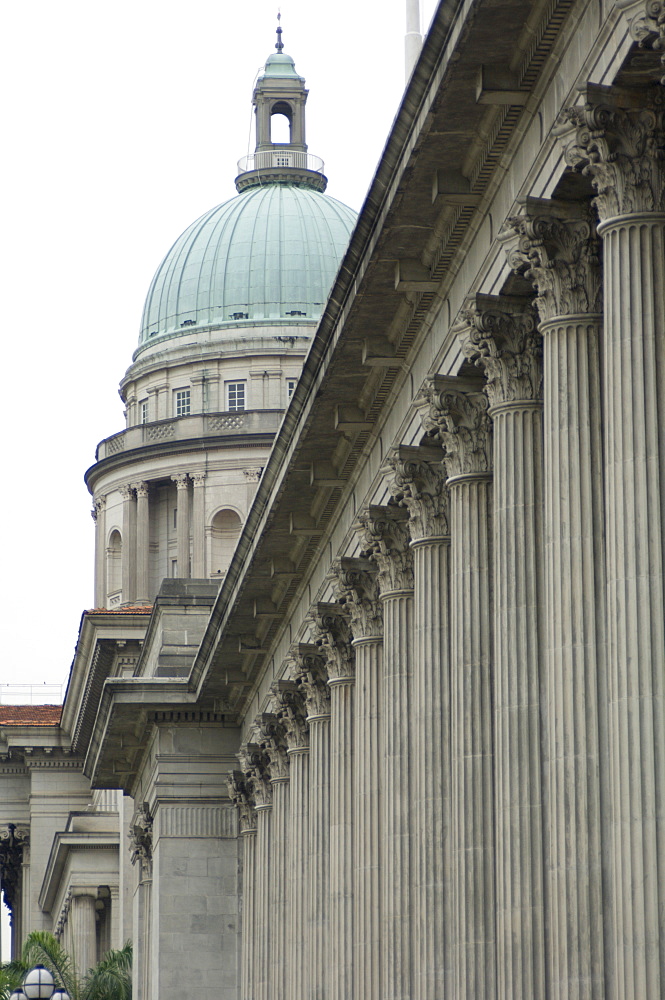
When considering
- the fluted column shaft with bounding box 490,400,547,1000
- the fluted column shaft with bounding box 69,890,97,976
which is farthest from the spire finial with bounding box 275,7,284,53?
the fluted column shaft with bounding box 490,400,547,1000

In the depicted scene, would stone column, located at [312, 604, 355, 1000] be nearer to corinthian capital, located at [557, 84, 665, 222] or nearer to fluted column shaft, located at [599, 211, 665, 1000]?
fluted column shaft, located at [599, 211, 665, 1000]

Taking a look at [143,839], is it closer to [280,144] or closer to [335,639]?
[335,639]

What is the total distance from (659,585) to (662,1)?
5598 mm

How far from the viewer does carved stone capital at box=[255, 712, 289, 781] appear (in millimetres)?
51656

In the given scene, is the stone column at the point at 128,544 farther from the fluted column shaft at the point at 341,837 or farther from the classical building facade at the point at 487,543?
the fluted column shaft at the point at 341,837

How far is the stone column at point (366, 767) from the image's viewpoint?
3800 cm

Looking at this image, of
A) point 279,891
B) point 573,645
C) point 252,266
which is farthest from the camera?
point 252,266

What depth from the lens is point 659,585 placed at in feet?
69.7

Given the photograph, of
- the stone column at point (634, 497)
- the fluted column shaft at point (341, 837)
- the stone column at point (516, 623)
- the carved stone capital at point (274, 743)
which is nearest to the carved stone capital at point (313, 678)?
the fluted column shaft at point (341, 837)

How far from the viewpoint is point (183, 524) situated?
377 ft

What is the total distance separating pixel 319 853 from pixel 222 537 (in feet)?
231

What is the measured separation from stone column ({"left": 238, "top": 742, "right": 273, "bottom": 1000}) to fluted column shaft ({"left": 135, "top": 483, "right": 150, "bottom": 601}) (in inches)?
2408

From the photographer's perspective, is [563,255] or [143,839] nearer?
[563,255]

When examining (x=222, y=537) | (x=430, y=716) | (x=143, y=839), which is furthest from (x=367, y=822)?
(x=222, y=537)
